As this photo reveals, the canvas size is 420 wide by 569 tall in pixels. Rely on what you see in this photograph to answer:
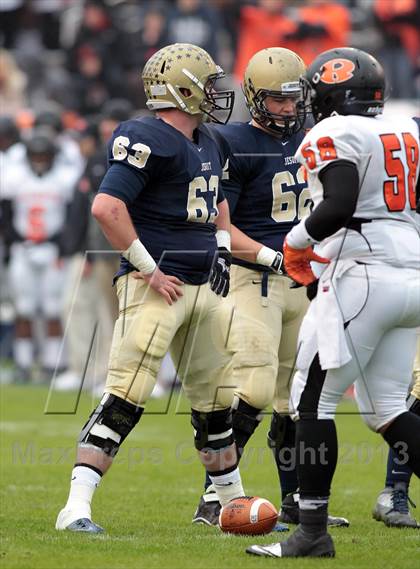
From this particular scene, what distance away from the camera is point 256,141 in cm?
590

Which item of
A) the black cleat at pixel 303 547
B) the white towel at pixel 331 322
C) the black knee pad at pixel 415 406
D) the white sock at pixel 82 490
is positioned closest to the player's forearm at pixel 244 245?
the black knee pad at pixel 415 406

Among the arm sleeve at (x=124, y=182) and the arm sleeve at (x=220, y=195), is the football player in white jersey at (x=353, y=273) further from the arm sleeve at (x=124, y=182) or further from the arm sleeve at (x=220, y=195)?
the arm sleeve at (x=220, y=195)

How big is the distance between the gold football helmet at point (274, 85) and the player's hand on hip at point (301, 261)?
3.80 feet

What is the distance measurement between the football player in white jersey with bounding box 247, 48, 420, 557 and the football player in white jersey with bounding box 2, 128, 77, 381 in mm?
7302

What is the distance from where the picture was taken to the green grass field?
469 cm

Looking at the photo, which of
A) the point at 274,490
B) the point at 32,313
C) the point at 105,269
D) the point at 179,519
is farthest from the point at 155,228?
the point at 32,313

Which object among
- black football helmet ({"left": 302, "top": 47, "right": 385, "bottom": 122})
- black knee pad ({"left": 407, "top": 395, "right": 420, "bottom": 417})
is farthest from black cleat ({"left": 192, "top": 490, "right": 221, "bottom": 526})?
black football helmet ({"left": 302, "top": 47, "right": 385, "bottom": 122})

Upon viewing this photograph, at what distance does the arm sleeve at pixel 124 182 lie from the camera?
5.10 m

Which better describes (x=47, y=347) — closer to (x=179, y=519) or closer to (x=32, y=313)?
(x=32, y=313)

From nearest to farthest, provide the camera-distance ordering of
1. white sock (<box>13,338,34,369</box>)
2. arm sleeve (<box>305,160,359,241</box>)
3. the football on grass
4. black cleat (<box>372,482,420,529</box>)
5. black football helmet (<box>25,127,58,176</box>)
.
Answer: arm sleeve (<box>305,160,359,241</box>)
the football on grass
black cleat (<box>372,482,420,529</box>)
black football helmet (<box>25,127,58,176</box>)
white sock (<box>13,338,34,369</box>)

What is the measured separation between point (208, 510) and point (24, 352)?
6.51 m

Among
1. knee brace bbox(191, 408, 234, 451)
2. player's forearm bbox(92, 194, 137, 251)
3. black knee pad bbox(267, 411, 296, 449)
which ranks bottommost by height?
black knee pad bbox(267, 411, 296, 449)

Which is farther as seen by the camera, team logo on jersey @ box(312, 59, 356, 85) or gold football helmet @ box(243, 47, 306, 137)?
gold football helmet @ box(243, 47, 306, 137)

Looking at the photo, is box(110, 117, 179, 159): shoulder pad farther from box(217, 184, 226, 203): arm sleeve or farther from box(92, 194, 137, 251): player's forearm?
box(217, 184, 226, 203): arm sleeve
